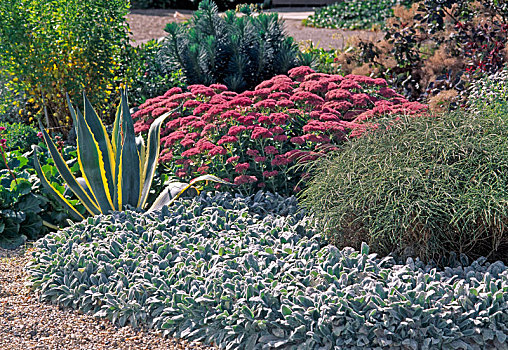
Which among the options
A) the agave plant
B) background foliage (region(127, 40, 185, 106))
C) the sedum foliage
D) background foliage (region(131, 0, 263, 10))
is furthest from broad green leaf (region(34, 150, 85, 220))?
background foliage (region(131, 0, 263, 10))

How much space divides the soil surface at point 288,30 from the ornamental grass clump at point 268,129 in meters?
5.92

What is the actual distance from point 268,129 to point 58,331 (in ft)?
6.92

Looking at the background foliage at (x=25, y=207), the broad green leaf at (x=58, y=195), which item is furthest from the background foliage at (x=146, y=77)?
the broad green leaf at (x=58, y=195)

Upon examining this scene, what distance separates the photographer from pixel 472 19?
22.7 ft

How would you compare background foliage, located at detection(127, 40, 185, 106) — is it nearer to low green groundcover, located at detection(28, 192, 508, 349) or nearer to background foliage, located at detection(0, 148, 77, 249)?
background foliage, located at detection(0, 148, 77, 249)

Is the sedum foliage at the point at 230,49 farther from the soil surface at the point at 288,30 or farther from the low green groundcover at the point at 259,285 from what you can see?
the soil surface at the point at 288,30

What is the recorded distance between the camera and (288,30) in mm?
13273

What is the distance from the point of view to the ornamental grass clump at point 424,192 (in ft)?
11.3

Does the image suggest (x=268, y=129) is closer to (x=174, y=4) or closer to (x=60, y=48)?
(x=60, y=48)

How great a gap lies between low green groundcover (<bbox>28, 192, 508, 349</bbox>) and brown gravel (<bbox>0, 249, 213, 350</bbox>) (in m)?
0.07

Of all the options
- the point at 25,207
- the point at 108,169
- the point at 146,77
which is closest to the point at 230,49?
the point at 146,77

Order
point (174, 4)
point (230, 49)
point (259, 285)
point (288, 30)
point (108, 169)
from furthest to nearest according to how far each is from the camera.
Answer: point (174, 4), point (288, 30), point (230, 49), point (108, 169), point (259, 285)

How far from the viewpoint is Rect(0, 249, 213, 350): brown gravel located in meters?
3.23

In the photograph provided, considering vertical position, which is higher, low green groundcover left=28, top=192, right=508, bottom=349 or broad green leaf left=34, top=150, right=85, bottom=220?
broad green leaf left=34, top=150, right=85, bottom=220
